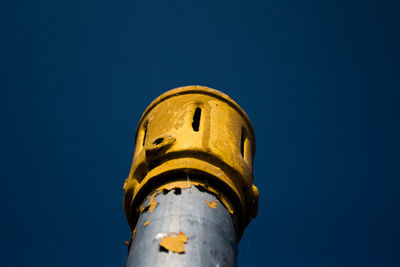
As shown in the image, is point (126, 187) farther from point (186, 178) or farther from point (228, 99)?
point (228, 99)

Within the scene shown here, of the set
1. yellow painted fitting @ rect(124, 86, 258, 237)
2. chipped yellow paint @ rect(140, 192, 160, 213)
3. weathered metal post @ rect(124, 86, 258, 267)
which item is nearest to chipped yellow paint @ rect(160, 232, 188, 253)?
weathered metal post @ rect(124, 86, 258, 267)

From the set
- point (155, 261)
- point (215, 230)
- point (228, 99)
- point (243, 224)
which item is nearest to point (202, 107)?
point (228, 99)

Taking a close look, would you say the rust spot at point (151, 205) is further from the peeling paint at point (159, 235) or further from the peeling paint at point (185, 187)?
the peeling paint at point (159, 235)

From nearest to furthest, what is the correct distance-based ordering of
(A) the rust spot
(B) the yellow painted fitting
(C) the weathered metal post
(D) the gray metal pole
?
(D) the gray metal pole < (C) the weathered metal post < (A) the rust spot < (B) the yellow painted fitting

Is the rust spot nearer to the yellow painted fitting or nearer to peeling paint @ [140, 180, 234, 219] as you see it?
peeling paint @ [140, 180, 234, 219]

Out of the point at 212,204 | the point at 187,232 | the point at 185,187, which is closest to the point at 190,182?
the point at 185,187

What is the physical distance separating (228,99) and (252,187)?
1257 mm

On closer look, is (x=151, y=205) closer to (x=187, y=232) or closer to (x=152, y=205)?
(x=152, y=205)

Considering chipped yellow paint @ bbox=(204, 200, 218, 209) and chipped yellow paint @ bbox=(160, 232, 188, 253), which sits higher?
chipped yellow paint @ bbox=(204, 200, 218, 209)

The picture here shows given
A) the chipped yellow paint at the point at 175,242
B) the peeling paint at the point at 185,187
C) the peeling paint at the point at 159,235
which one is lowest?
the chipped yellow paint at the point at 175,242

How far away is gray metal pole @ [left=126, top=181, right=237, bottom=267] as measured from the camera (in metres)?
3.12

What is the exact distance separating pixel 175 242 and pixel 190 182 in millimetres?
783

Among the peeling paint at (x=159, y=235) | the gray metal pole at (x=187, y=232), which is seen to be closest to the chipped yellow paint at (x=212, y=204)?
the gray metal pole at (x=187, y=232)

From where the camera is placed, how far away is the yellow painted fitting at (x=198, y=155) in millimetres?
3996
